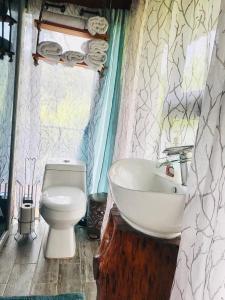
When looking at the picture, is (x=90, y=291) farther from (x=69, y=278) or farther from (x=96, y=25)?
(x=96, y=25)

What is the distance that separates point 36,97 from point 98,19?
0.91m

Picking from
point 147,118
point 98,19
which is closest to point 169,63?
point 147,118

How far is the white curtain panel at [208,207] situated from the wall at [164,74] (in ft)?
1.46

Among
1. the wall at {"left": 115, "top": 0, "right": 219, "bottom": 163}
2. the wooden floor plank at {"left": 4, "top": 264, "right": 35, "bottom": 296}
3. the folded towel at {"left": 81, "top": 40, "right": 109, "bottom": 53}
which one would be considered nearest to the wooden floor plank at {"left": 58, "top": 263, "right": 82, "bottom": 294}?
the wooden floor plank at {"left": 4, "top": 264, "right": 35, "bottom": 296}

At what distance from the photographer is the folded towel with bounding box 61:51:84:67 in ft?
7.51

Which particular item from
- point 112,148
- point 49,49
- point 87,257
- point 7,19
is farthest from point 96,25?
point 87,257

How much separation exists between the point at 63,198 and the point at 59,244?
380 mm

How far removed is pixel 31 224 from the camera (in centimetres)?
237

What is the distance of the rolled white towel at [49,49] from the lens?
2.25 m

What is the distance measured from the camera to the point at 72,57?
2.29 m

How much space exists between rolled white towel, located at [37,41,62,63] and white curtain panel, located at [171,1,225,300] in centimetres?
173

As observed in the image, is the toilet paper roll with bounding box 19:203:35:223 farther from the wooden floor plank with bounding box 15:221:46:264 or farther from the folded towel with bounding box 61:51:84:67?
the folded towel with bounding box 61:51:84:67

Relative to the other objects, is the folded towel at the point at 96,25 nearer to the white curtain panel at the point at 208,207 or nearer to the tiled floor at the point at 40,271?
the white curtain panel at the point at 208,207

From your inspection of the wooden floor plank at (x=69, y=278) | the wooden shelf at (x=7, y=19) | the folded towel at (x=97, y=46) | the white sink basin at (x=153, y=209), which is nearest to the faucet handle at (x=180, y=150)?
the white sink basin at (x=153, y=209)
